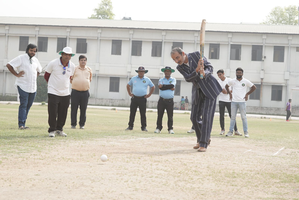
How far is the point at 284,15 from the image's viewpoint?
7625 cm

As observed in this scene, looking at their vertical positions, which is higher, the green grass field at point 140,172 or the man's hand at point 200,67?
the man's hand at point 200,67

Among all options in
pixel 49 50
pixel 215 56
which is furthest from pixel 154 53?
pixel 49 50

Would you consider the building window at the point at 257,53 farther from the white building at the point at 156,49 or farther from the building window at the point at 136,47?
the building window at the point at 136,47

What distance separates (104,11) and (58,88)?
68.8 metres

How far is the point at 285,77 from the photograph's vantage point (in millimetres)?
46500

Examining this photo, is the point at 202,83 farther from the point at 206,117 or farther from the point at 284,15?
the point at 284,15

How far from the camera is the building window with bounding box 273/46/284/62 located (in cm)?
4696

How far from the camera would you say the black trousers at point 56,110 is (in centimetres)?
1004

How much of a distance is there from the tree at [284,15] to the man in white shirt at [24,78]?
233 feet

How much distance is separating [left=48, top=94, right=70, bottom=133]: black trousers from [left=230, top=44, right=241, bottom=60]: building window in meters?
39.4

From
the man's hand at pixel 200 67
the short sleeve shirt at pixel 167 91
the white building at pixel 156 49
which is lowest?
the short sleeve shirt at pixel 167 91

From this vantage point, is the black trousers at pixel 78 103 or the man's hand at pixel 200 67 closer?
Result: the man's hand at pixel 200 67

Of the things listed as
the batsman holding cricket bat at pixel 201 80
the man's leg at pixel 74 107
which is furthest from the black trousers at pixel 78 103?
the batsman holding cricket bat at pixel 201 80

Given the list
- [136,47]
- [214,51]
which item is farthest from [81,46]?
[214,51]
